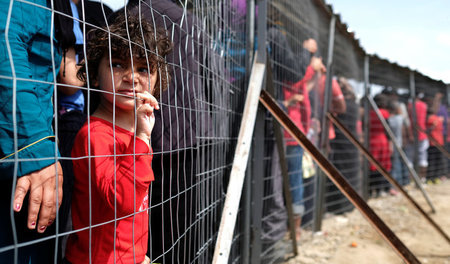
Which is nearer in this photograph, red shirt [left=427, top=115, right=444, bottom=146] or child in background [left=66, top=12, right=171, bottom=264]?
child in background [left=66, top=12, right=171, bottom=264]

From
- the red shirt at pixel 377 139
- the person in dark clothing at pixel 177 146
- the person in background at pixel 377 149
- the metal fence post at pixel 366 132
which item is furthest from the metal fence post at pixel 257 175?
the red shirt at pixel 377 139

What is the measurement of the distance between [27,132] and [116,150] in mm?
282

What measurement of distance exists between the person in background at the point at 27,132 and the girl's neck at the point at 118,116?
6.3 inches

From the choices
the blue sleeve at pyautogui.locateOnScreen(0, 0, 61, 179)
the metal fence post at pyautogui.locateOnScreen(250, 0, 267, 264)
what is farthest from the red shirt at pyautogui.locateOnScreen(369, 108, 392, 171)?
the blue sleeve at pyautogui.locateOnScreen(0, 0, 61, 179)

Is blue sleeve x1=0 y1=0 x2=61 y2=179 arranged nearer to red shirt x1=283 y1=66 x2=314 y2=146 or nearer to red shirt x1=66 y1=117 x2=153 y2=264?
red shirt x1=66 y1=117 x2=153 y2=264

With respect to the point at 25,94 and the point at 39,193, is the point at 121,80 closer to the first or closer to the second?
the point at 25,94

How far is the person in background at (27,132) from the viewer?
2.50ft

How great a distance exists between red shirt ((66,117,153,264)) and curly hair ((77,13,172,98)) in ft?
0.72

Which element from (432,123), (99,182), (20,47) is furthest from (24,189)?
(432,123)

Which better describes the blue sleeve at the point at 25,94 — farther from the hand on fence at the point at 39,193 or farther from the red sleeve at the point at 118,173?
the red sleeve at the point at 118,173

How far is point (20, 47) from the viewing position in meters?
0.88

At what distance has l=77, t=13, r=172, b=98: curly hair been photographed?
1.01m

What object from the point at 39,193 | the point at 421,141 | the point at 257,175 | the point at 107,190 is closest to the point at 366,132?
the point at 421,141

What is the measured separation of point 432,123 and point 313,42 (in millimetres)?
5718
